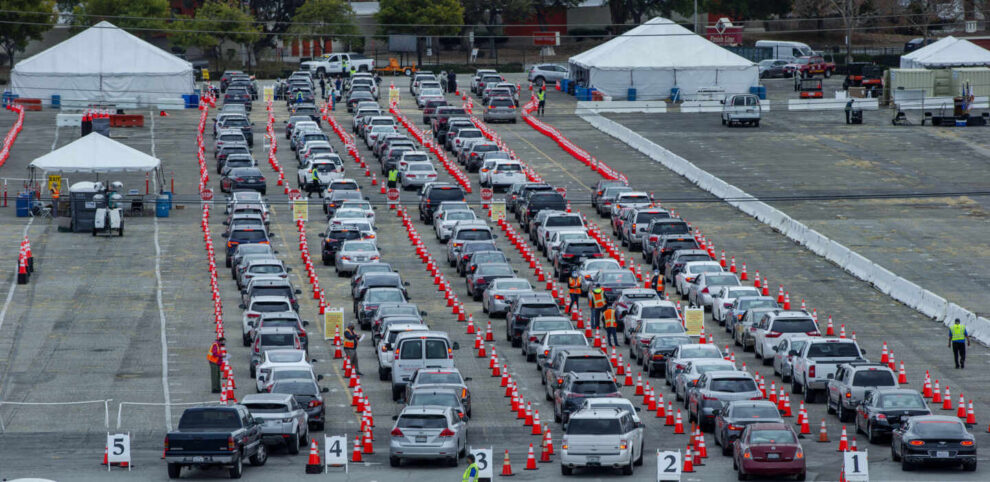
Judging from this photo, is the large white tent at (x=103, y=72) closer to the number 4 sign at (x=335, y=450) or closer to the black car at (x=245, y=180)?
the black car at (x=245, y=180)

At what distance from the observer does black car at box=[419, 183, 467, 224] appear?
2667 inches

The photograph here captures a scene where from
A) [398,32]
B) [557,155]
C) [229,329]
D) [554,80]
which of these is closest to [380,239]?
[229,329]

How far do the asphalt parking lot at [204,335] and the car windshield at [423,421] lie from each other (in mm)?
821

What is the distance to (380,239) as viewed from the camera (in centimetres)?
6456

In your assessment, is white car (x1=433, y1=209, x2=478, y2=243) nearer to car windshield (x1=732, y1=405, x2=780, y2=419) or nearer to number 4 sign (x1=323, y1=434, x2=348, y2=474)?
car windshield (x1=732, y1=405, x2=780, y2=419)

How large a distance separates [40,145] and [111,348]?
43484 mm

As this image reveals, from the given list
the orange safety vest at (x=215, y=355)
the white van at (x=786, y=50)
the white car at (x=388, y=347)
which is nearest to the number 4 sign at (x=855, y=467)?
the white car at (x=388, y=347)

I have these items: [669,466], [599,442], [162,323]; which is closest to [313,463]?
[599,442]

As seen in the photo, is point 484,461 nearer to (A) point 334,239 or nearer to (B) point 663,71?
(A) point 334,239

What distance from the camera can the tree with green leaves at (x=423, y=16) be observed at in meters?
137

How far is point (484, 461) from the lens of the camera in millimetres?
31609

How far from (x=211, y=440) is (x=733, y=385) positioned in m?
10.6

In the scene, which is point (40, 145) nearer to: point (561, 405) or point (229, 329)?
point (229, 329)

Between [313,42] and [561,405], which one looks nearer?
[561,405]
